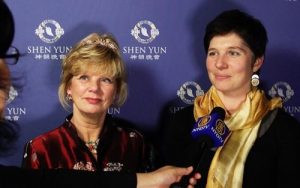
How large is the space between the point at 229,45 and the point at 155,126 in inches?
24.8

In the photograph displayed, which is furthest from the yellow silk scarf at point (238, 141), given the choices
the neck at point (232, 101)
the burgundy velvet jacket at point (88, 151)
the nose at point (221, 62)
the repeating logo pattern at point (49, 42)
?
the repeating logo pattern at point (49, 42)

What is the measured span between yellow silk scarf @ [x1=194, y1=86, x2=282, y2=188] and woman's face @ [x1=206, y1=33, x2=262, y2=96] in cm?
7

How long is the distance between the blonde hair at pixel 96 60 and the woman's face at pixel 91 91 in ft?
0.07

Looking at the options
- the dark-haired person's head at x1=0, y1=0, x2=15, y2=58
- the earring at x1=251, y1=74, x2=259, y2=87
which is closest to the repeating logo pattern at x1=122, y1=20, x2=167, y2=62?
the earring at x1=251, y1=74, x2=259, y2=87

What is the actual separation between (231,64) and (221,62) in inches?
1.4

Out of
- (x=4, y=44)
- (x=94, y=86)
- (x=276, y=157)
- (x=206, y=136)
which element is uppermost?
(x=4, y=44)

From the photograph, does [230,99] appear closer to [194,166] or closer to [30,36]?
[194,166]

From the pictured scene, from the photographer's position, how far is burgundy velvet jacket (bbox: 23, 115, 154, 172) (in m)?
1.81

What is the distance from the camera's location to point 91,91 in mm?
1818

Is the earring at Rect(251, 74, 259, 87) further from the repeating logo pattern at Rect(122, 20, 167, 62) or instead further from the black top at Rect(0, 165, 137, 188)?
the black top at Rect(0, 165, 137, 188)

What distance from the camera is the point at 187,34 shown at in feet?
7.32

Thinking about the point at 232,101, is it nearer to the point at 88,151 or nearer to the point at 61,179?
the point at 88,151

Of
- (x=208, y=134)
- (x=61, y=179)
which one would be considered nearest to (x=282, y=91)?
(x=208, y=134)

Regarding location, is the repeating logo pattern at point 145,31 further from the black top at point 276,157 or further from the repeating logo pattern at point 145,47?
the black top at point 276,157
